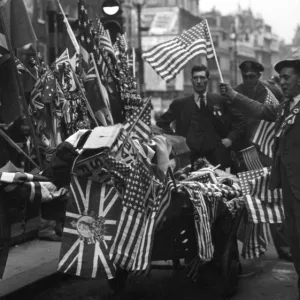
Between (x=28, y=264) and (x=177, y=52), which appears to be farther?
(x=177, y=52)

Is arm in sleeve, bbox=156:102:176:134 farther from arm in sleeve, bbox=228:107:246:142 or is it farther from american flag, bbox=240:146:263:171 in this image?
american flag, bbox=240:146:263:171

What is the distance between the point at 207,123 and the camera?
8109 mm

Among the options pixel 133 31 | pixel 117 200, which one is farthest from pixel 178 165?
pixel 133 31

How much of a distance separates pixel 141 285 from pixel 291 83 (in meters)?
2.37

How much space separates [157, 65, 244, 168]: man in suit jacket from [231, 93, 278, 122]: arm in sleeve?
1298mm

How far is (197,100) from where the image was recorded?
8.20m

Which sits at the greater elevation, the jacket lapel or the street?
the jacket lapel

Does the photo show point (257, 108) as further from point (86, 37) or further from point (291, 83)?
point (86, 37)

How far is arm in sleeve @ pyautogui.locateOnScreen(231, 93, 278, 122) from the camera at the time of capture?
6566mm

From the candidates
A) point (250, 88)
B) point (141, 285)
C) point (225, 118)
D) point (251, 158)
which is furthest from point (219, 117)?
point (141, 285)

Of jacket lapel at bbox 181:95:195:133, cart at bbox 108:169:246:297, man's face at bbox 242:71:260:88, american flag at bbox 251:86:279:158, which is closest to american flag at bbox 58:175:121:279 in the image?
cart at bbox 108:169:246:297

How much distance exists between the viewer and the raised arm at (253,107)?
21.6 feet

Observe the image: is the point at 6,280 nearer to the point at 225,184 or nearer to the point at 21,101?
the point at 21,101

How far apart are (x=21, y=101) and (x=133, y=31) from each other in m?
71.9
